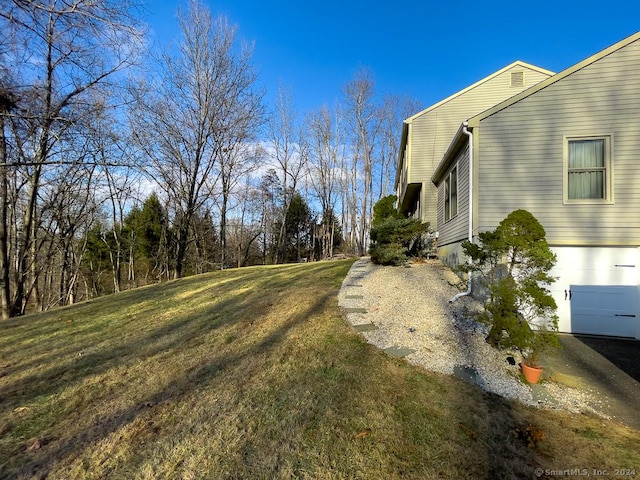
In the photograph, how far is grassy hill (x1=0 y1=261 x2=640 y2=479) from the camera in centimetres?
222

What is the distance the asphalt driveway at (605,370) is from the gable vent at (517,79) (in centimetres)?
895

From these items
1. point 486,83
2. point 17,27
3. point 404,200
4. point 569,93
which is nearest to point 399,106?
point 404,200

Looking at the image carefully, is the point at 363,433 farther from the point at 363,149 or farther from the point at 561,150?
the point at 363,149

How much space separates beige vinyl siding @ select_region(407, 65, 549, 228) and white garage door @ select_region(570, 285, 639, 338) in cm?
557

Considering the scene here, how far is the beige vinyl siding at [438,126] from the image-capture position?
1102cm

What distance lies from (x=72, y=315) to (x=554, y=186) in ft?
36.2

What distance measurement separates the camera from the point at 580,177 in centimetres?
619

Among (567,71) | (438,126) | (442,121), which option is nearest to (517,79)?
(442,121)

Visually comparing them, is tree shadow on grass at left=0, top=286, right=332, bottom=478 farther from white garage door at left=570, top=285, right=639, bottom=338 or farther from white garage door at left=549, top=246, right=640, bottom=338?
white garage door at left=570, top=285, right=639, bottom=338

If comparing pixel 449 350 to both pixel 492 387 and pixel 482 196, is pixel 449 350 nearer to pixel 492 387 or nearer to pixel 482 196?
pixel 492 387

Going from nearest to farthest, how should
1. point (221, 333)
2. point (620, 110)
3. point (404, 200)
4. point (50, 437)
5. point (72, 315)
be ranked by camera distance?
point (50, 437)
point (221, 333)
point (620, 110)
point (72, 315)
point (404, 200)

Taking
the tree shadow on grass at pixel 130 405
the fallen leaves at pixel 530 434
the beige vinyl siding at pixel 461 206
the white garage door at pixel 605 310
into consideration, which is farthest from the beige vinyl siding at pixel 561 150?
the tree shadow on grass at pixel 130 405

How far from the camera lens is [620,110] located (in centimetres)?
601

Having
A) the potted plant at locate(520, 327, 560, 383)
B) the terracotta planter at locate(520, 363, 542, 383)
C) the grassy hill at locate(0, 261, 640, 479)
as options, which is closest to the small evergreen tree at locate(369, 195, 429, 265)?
the grassy hill at locate(0, 261, 640, 479)
